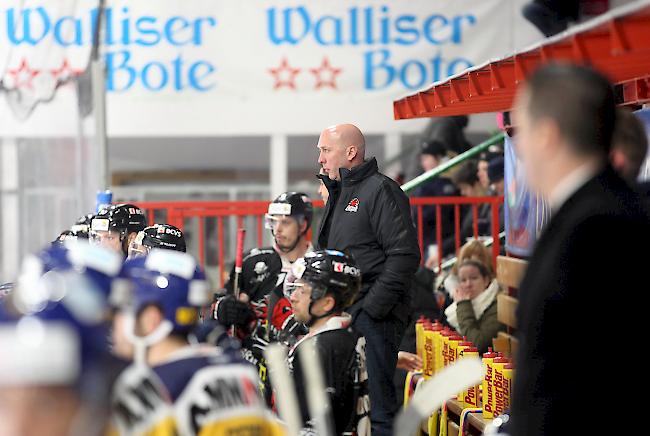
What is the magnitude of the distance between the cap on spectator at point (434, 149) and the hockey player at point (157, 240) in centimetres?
560

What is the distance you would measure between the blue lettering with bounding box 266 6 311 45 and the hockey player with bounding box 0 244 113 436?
385 inches

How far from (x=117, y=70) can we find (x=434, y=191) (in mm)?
3485

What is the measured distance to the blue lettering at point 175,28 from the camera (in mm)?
12094

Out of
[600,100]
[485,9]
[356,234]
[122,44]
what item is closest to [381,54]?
[485,9]

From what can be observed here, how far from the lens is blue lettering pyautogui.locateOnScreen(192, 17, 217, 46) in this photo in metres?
12.1

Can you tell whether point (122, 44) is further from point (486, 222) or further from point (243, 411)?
point (243, 411)

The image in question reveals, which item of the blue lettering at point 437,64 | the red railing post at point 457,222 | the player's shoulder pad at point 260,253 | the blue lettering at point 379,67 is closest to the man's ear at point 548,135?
the player's shoulder pad at point 260,253

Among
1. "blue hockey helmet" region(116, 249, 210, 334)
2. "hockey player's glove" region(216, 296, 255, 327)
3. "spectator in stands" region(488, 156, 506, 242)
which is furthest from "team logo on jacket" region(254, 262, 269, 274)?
"blue hockey helmet" region(116, 249, 210, 334)

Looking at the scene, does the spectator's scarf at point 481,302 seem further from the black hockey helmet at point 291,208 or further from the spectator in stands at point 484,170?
the spectator in stands at point 484,170

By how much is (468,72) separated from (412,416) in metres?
3.33

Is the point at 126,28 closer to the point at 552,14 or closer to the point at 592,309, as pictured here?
the point at 552,14

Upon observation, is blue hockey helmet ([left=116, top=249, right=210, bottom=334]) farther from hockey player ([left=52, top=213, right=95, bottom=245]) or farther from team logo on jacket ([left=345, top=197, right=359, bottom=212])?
hockey player ([left=52, top=213, right=95, bottom=245])

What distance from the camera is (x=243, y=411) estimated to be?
9.71ft

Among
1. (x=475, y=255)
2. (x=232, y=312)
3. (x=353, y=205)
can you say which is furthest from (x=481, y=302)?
(x=232, y=312)
